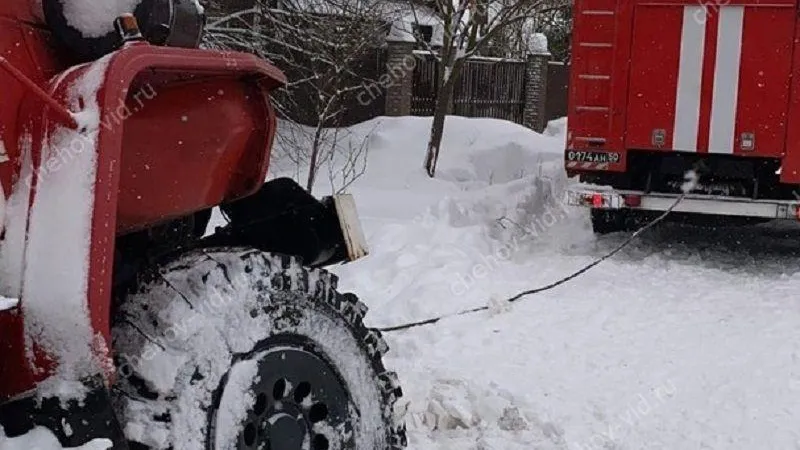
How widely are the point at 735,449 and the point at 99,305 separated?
10.5 ft

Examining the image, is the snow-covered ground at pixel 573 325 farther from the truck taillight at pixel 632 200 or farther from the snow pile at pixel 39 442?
the snow pile at pixel 39 442

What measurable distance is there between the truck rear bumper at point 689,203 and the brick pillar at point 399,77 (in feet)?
31.1

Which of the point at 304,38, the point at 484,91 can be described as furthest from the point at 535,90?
the point at 304,38

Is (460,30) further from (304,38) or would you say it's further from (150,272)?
(150,272)

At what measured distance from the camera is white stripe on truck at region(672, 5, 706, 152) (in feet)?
28.1

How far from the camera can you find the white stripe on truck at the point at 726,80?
8484mm

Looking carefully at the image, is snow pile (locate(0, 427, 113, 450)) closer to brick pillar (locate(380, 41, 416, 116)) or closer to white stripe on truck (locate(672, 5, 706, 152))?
white stripe on truck (locate(672, 5, 706, 152))

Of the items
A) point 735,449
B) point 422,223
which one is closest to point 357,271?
point 422,223

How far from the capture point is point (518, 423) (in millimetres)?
4422

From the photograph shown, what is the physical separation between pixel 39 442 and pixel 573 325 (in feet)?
15.3

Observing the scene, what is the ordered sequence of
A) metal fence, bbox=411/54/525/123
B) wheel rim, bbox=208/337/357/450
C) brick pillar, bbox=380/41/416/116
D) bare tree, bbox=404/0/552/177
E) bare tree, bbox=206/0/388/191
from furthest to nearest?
metal fence, bbox=411/54/525/123, brick pillar, bbox=380/41/416/116, bare tree, bbox=404/0/552/177, bare tree, bbox=206/0/388/191, wheel rim, bbox=208/337/357/450

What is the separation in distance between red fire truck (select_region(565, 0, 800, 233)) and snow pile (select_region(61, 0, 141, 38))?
6869 millimetres

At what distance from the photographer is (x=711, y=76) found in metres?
8.62

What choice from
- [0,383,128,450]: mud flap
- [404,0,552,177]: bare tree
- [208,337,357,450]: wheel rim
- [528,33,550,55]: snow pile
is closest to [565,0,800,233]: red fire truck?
[404,0,552,177]: bare tree
